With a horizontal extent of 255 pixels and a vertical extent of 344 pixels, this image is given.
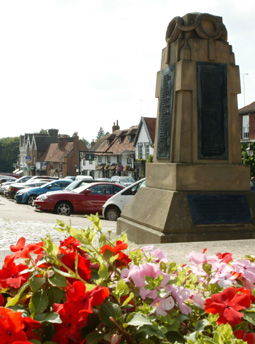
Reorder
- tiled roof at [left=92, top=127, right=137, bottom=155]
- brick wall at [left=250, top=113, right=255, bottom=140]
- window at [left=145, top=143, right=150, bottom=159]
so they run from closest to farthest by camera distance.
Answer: brick wall at [left=250, top=113, right=255, bottom=140] → window at [left=145, top=143, right=150, bottom=159] → tiled roof at [left=92, top=127, right=137, bottom=155]

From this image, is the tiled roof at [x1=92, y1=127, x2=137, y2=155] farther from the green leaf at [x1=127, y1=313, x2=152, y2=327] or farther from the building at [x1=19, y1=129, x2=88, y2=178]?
the green leaf at [x1=127, y1=313, x2=152, y2=327]

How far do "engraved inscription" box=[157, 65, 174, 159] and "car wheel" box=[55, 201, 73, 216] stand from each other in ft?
39.1

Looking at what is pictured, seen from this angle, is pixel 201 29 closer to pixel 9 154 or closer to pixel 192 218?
pixel 192 218

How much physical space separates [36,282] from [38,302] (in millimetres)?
67

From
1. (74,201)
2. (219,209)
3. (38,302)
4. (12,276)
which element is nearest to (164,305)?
(38,302)

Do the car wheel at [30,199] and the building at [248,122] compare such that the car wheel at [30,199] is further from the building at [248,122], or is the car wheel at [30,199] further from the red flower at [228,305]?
the building at [248,122]

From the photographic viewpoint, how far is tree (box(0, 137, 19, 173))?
426 feet

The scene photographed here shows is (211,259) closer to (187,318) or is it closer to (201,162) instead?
(187,318)

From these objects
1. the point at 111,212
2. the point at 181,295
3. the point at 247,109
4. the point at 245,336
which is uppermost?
the point at 247,109

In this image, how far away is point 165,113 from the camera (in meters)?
8.39

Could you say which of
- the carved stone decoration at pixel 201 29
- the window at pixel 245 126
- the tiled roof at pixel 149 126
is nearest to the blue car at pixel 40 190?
the carved stone decoration at pixel 201 29

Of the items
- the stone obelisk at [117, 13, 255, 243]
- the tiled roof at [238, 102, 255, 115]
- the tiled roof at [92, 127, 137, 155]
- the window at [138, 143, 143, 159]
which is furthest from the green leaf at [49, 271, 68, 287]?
the tiled roof at [92, 127, 137, 155]

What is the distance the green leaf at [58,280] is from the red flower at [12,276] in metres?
0.17

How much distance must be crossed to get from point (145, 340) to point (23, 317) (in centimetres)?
40
